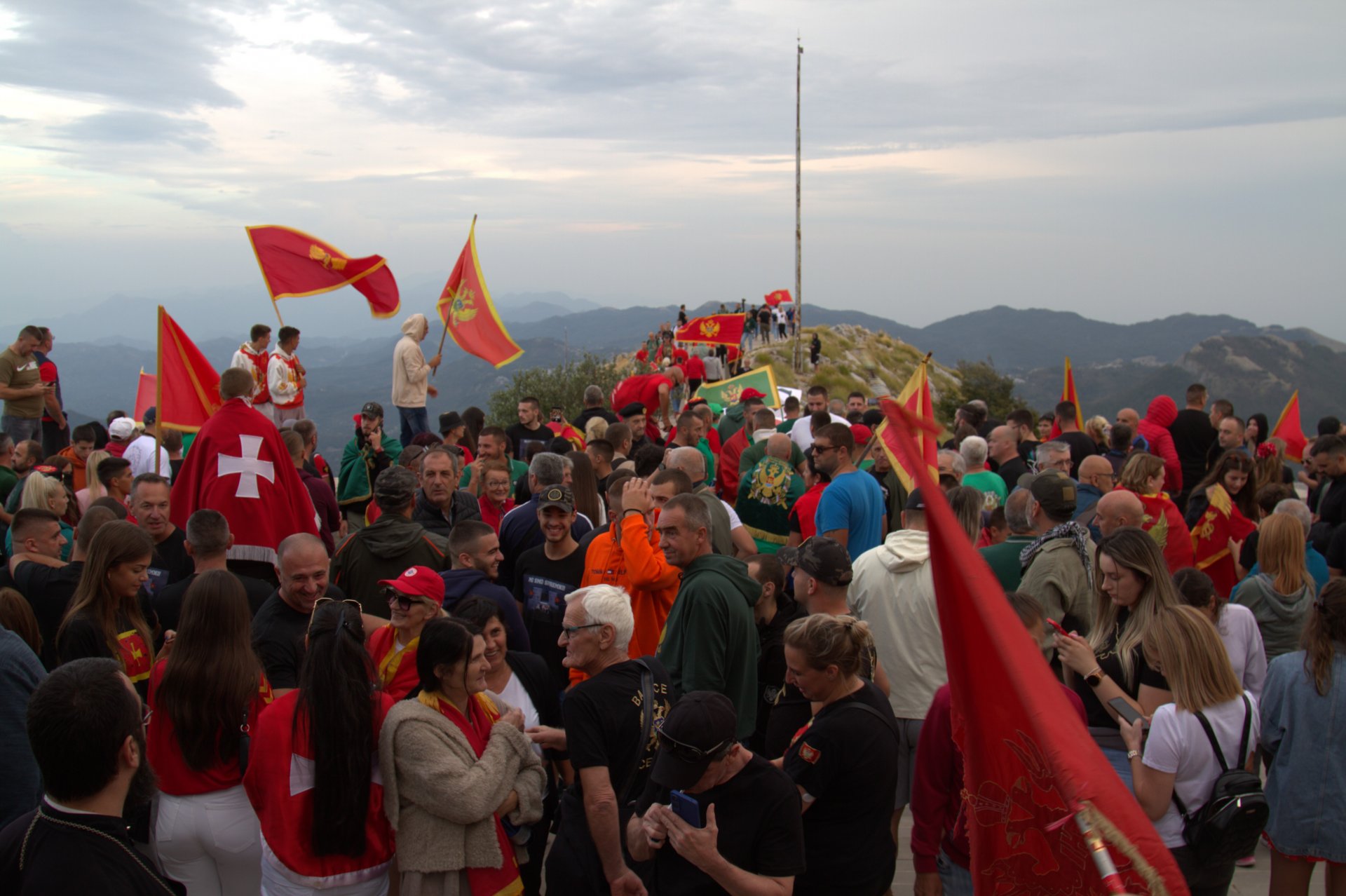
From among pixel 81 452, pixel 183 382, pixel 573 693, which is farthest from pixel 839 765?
pixel 81 452

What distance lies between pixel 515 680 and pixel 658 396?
8.51 meters

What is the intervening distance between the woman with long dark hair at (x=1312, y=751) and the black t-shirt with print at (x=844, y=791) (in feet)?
6.33

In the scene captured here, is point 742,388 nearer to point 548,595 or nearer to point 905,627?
point 548,595

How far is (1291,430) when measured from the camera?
41.3ft

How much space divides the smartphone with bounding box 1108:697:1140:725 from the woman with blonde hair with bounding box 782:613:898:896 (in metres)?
0.98

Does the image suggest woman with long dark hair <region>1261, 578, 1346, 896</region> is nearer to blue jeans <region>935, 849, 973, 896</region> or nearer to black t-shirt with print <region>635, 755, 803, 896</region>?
blue jeans <region>935, 849, 973, 896</region>

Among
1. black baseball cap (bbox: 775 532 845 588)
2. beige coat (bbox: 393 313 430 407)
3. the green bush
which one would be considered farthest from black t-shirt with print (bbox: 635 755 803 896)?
the green bush

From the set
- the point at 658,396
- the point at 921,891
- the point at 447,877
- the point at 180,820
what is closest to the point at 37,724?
the point at 180,820

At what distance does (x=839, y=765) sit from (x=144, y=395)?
11.7 metres

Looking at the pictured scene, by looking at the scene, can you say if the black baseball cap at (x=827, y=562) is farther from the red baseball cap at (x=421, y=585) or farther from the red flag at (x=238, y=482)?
the red flag at (x=238, y=482)

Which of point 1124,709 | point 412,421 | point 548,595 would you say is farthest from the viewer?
point 412,421

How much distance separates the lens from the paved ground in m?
5.07

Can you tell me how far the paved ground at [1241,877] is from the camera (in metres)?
5.07

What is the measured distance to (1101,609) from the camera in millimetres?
4387
